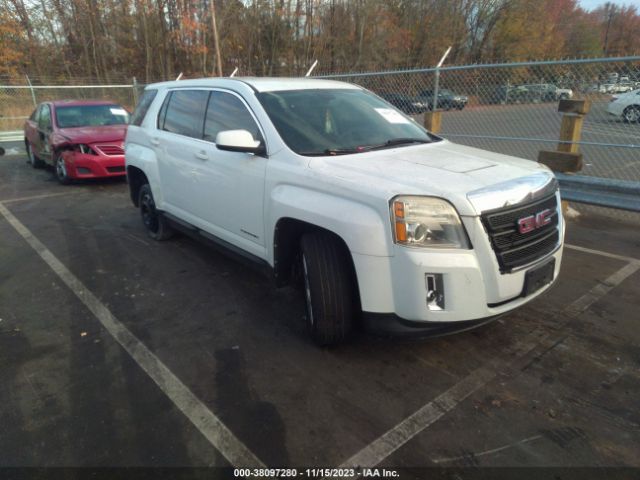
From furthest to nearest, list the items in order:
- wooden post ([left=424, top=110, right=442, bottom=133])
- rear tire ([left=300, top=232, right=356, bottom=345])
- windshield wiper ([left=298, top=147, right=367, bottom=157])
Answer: wooden post ([left=424, top=110, right=442, bottom=133]) → windshield wiper ([left=298, top=147, right=367, bottom=157]) → rear tire ([left=300, top=232, right=356, bottom=345])

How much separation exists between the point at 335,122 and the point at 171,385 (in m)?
2.27

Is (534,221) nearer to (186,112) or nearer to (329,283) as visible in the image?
(329,283)

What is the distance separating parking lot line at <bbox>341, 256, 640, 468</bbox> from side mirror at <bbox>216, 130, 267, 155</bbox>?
2067mm

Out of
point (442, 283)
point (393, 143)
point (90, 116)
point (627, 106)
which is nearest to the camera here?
point (442, 283)

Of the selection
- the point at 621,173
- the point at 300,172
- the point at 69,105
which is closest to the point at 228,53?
the point at 69,105

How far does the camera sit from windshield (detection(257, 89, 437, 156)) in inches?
130

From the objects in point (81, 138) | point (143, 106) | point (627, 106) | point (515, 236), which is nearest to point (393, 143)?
point (515, 236)

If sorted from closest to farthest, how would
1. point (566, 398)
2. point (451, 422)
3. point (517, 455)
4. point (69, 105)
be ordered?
point (517, 455) → point (451, 422) → point (566, 398) → point (69, 105)

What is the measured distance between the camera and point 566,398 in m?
2.62

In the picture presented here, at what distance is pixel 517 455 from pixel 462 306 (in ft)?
2.56

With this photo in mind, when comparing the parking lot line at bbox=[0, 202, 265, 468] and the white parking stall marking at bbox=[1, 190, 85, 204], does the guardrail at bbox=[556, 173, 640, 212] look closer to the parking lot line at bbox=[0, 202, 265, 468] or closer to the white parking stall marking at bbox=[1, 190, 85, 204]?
the parking lot line at bbox=[0, 202, 265, 468]

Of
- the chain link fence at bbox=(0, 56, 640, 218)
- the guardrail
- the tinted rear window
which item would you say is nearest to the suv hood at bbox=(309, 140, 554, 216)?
the tinted rear window

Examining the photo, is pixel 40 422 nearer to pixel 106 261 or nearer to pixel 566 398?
pixel 106 261

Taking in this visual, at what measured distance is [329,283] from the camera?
2.84 metres
